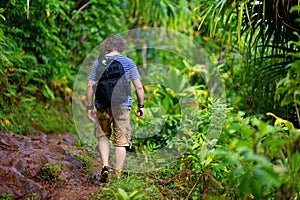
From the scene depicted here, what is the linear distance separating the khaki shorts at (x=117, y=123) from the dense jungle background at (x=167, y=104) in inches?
16.2

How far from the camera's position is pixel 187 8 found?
910cm

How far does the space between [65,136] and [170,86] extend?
193 cm

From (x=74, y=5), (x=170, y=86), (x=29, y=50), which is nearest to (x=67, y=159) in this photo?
(x=29, y=50)

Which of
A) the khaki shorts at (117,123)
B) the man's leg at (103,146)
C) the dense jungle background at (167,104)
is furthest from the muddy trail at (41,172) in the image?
the khaki shorts at (117,123)

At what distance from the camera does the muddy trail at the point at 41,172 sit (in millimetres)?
3898

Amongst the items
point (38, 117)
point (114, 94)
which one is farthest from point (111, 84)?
point (38, 117)

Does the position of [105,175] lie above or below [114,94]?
below

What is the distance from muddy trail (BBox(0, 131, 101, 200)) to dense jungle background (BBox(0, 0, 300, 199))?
0.4 inches

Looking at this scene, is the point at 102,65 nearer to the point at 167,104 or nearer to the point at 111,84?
the point at 111,84

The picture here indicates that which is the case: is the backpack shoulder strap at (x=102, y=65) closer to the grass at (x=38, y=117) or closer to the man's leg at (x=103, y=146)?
the man's leg at (x=103, y=146)

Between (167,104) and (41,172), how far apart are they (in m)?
2.82

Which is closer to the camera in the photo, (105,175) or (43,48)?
(105,175)

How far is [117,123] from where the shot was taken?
14.4 ft

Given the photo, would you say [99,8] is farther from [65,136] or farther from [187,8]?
[65,136]
